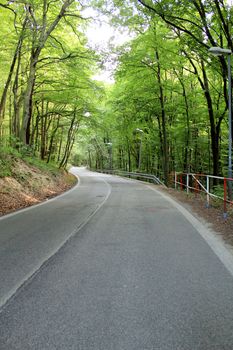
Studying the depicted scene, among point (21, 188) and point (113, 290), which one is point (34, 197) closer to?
point (21, 188)

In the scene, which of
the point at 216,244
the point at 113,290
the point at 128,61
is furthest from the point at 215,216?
the point at 128,61

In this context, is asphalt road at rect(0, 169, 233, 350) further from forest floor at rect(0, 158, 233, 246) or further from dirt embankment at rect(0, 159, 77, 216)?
dirt embankment at rect(0, 159, 77, 216)

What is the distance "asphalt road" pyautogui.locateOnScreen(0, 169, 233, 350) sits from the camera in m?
3.06

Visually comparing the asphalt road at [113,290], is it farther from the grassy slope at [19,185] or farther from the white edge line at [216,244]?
the grassy slope at [19,185]

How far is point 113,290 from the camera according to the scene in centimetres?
418

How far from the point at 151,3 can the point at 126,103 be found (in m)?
12.3

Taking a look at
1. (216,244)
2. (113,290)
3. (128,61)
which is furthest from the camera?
(128,61)

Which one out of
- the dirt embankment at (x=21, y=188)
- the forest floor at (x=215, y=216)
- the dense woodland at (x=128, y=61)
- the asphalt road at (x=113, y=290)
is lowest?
the asphalt road at (x=113, y=290)

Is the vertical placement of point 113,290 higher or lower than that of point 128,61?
lower

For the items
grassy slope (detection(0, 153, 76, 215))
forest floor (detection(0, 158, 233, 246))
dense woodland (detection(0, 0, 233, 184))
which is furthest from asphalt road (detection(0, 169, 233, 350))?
dense woodland (detection(0, 0, 233, 184))

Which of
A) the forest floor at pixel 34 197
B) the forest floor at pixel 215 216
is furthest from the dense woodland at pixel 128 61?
the forest floor at pixel 215 216

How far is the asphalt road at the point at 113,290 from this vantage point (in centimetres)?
306

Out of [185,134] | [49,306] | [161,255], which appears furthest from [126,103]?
[49,306]

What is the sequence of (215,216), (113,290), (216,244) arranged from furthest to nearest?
(215,216)
(216,244)
(113,290)
